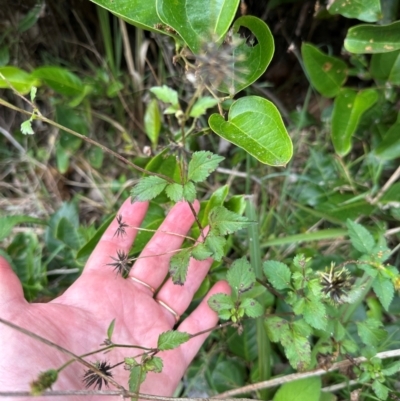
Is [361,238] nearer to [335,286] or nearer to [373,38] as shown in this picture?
[335,286]

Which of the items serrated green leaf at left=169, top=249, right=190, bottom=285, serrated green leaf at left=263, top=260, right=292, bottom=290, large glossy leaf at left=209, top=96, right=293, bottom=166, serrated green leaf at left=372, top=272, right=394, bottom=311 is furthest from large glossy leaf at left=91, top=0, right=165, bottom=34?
serrated green leaf at left=372, top=272, right=394, bottom=311

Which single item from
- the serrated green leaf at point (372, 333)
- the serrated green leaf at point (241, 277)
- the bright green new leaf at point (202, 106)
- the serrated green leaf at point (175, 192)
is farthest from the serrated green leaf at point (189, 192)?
the serrated green leaf at point (372, 333)

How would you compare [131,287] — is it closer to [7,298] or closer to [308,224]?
[7,298]

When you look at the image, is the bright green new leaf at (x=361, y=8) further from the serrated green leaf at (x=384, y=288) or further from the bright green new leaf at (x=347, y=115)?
the serrated green leaf at (x=384, y=288)

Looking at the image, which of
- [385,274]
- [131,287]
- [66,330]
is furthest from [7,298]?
[385,274]

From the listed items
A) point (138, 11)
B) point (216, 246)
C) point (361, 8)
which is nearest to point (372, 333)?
point (216, 246)

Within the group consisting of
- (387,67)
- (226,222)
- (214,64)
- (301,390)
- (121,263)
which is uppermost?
(214,64)
